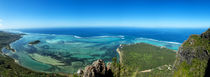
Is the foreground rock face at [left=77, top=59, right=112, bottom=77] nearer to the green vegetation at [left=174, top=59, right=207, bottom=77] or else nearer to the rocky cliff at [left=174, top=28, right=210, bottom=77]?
the green vegetation at [left=174, top=59, right=207, bottom=77]

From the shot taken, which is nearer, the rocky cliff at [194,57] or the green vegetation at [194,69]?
the green vegetation at [194,69]

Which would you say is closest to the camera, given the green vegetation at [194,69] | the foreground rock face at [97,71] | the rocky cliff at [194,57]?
the foreground rock face at [97,71]

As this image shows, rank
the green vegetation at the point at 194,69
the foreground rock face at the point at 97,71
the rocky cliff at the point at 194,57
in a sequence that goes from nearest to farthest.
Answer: the foreground rock face at the point at 97,71, the green vegetation at the point at 194,69, the rocky cliff at the point at 194,57

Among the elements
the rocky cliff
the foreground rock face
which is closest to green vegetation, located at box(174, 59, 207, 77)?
the rocky cliff

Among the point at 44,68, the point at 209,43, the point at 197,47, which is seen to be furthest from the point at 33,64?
the point at 209,43

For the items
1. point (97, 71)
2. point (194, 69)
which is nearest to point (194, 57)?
point (194, 69)

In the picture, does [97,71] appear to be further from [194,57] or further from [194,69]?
[194,57]

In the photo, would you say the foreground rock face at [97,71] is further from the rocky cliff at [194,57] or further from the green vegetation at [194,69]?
the rocky cliff at [194,57]

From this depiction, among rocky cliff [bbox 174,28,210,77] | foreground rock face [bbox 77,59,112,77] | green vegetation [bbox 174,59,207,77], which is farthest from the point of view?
rocky cliff [bbox 174,28,210,77]

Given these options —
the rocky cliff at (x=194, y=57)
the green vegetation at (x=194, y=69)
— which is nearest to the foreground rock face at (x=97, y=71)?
the green vegetation at (x=194, y=69)
